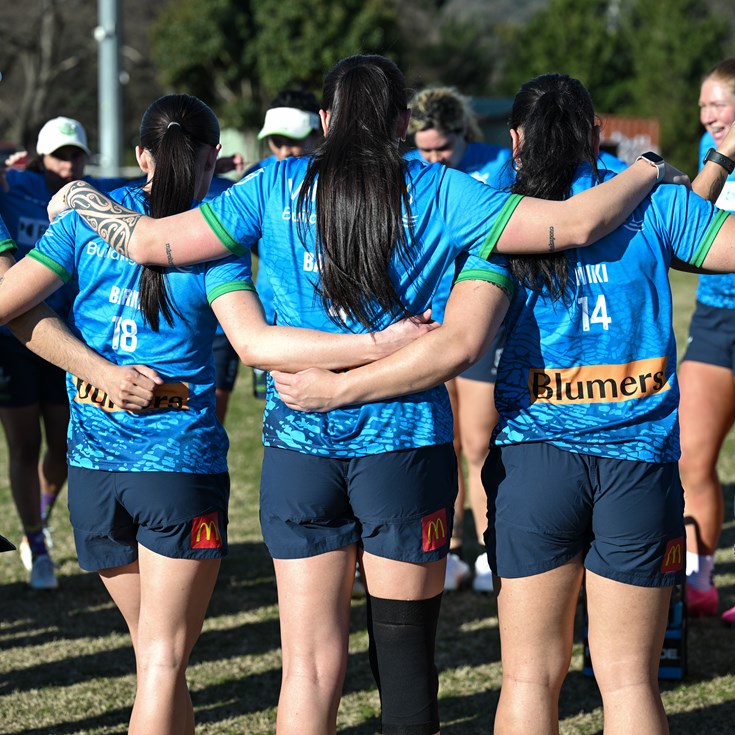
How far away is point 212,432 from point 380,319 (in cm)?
67

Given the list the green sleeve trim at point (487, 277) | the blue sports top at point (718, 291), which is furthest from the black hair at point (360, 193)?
the blue sports top at point (718, 291)

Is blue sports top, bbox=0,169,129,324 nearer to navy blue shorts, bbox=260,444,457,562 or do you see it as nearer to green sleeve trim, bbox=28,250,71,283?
green sleeve trim, bbox=28,250,71,283

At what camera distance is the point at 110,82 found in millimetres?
19156

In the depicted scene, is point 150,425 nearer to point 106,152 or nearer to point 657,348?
point 657,348

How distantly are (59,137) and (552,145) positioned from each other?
126 inches

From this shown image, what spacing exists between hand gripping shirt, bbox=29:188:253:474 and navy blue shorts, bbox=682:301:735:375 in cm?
249

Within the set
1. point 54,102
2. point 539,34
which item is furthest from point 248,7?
point 539,34

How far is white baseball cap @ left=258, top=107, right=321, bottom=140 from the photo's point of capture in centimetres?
533

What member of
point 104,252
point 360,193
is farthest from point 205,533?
point 360,193

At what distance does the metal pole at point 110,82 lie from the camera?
1862 centimetres

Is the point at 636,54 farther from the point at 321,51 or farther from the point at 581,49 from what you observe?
the point at 321,51

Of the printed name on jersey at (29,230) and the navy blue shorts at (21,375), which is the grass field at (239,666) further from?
the printed name on jersey at (29,230)

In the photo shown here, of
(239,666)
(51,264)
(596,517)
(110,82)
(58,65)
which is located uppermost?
(58,65)

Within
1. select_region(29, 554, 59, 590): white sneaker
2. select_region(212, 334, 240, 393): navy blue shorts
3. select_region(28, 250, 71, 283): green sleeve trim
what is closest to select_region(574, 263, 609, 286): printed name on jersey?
select_region(28, 250, 71, 283): green sleeve trim
